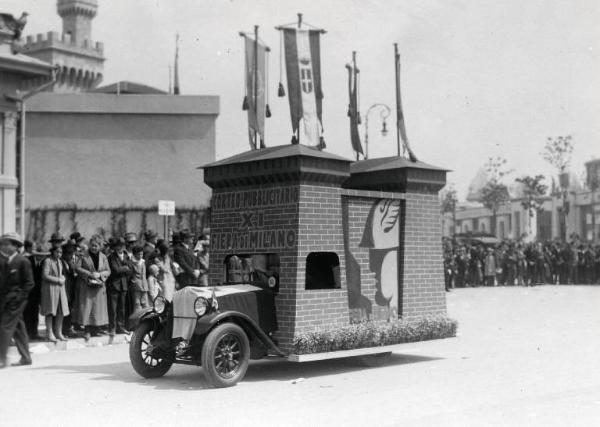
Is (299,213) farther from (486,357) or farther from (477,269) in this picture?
(477,269)

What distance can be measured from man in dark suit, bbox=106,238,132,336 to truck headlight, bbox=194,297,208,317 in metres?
5.10

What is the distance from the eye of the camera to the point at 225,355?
30.2 feet

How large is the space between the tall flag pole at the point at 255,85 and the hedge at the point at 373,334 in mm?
→ 3193

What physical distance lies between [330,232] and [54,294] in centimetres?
520

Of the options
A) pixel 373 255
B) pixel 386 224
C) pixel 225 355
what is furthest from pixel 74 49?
pixel 225 355

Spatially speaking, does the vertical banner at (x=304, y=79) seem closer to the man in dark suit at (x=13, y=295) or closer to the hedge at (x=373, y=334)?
the hedge at (x=373, y=334)

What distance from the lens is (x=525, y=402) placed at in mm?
7984

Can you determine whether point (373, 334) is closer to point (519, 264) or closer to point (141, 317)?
point (141, 317)

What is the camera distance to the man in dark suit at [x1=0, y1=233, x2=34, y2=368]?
10.8 m

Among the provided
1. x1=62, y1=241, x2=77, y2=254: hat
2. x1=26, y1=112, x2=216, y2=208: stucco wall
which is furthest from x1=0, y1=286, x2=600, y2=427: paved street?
x1=26, y1=112, x2=216, y2=208: stucco wall

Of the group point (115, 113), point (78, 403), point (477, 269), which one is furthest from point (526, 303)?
point (115, 113)

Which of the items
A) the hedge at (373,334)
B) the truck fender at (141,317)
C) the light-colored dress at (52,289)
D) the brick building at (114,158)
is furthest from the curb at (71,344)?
the brick building at (114,158)

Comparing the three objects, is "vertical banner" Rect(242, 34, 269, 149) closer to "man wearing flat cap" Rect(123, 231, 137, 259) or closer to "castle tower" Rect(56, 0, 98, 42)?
"man wearing flat cap" Rect(123, 231, 137, 259)

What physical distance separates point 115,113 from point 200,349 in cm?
2872
